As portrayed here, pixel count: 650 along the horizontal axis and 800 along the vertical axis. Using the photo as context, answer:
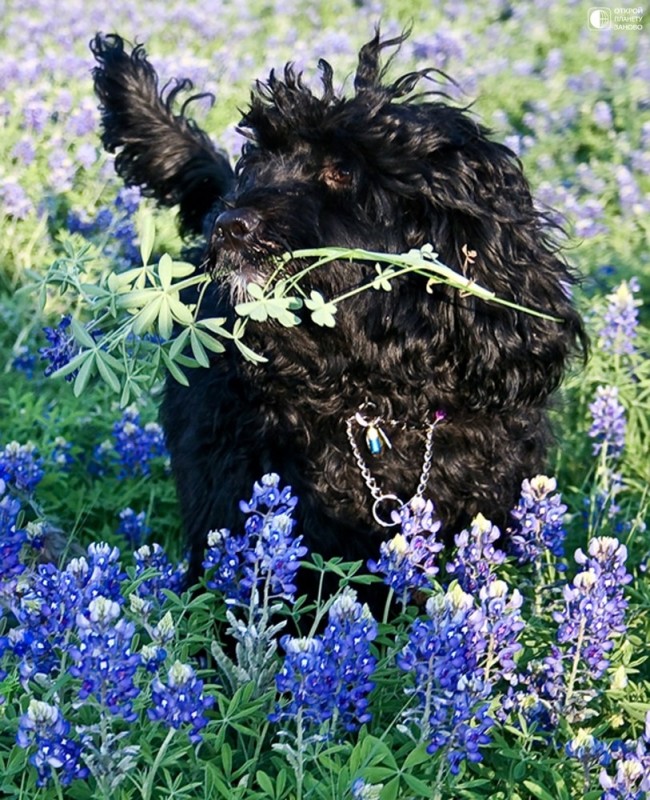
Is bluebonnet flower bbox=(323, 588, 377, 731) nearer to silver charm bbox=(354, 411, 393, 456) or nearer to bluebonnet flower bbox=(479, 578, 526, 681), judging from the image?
bluebonnet flower bbox=(479, 578, 526, 681)

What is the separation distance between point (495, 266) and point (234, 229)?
676 millimetres

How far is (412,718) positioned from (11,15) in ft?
26.7

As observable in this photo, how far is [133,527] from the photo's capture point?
10.9 ft

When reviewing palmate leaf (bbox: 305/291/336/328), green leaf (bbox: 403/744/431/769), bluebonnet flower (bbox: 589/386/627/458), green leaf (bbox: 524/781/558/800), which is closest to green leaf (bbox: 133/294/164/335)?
palmate leaf (bbox: 305/291/336/328)

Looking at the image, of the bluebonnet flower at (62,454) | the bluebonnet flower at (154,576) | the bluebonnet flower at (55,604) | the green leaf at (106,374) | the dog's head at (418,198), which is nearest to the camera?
the bluebonnet flower at (55,604)

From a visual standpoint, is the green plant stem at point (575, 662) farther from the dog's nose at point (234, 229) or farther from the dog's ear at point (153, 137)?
the dog's ear at point (153, 137)

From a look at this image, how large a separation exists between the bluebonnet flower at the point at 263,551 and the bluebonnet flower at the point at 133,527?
928 millimetres

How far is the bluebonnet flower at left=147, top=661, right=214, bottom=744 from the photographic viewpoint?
1812 millimetres

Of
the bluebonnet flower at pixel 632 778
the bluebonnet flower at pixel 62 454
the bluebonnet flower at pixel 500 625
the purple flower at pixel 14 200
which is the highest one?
the purple flower at pixel 14 200

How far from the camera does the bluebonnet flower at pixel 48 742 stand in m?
1.78

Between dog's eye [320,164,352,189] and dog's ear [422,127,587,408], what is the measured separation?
182mm

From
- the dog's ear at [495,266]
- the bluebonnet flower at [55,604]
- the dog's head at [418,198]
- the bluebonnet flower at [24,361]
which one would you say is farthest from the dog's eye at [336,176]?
the bluebonnet flower at [24,361]

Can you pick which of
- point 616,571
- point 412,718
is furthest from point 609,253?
point 412,718

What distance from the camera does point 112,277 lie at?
93.0 inches
